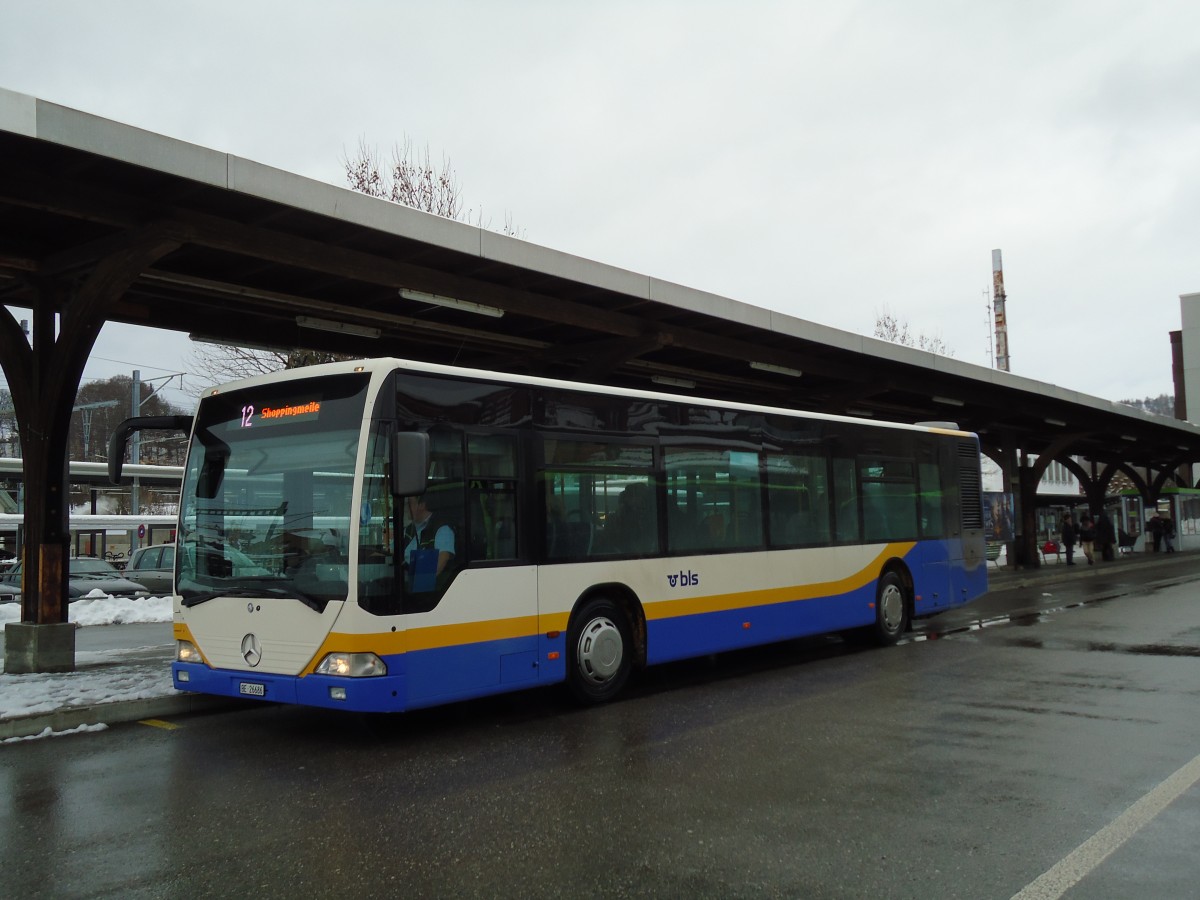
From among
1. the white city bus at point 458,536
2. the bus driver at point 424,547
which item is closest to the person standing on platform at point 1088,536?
the white city bus at point 458,536

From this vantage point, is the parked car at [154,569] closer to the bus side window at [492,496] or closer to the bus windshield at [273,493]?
the bus windshield at [273,493]

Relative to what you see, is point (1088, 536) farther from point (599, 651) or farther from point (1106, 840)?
point (1106, 840)

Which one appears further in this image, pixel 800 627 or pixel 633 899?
pixel 800 627

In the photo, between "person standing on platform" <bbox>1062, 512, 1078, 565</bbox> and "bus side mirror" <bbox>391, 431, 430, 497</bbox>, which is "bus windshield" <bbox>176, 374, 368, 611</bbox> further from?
"person standing on platform" <bbox>1062, 512, 1078, 565</bbox>

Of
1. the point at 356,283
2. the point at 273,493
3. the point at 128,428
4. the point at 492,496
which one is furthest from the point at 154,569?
the point at 492,496

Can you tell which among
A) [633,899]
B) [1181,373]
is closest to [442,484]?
[633,899]

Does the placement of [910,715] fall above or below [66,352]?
below

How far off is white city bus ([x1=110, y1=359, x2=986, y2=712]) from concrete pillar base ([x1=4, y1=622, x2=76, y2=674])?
257cm

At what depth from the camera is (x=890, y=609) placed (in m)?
13.2

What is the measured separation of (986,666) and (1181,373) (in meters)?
74.9

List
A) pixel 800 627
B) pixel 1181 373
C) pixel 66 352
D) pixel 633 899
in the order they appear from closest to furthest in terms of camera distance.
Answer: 1. pixel 633 899
2. pixel 66 352
3. pixel 800 627
4. pixel 1181 373

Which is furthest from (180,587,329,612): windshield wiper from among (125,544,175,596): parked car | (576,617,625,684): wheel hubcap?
(125,544,175,596): parked car

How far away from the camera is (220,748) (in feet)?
24.6

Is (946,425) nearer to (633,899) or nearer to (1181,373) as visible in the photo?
(633,899)
